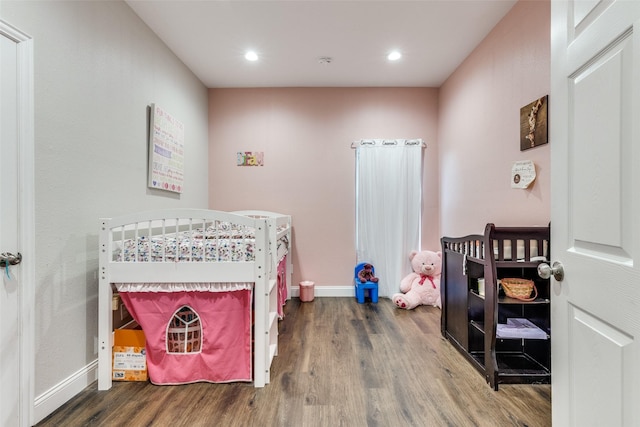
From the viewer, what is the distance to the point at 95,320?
1784mm

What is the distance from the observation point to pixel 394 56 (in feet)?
9.10

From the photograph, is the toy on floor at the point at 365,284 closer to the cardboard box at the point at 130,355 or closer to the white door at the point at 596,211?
the cardboard box at the point at 130,355

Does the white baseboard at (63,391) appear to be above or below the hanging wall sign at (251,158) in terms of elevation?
below

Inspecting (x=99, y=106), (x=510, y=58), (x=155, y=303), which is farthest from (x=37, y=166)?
(x=510, y=58)

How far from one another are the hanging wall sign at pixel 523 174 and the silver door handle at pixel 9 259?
2.88 meters

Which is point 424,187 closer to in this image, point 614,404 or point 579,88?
point 579,88

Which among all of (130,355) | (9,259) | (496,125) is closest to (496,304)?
(496,125)

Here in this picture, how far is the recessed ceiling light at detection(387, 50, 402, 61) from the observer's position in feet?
8.89

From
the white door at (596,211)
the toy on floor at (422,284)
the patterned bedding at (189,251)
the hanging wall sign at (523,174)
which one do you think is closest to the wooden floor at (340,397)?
the white door at (596,211)

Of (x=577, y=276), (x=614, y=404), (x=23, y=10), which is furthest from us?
(x=23, y=10)

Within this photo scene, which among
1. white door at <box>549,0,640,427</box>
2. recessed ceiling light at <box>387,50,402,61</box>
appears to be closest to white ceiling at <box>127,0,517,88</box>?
recessed ceiling light at <box>387,50,402,61</box>

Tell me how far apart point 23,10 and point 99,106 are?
0.53 meters

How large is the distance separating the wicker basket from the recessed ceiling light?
2161 millimetres

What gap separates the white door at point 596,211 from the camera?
28.6 inches
